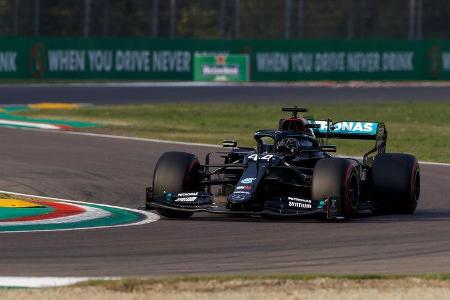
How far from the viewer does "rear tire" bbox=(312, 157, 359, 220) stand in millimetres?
14734

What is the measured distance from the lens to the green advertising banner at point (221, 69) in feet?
161

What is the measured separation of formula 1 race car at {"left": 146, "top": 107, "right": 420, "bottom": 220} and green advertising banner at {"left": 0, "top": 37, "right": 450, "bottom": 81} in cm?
3082

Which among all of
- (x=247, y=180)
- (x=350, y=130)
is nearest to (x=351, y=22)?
(x=350, y=130)

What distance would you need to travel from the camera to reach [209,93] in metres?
43.9

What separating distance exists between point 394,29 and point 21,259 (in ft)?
144

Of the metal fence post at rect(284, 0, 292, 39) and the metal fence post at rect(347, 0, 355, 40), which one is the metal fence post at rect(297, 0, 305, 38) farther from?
the metal fence post at rect(347, 0, 355, 40)

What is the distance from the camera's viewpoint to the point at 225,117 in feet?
113

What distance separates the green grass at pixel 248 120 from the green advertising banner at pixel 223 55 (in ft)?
32.2

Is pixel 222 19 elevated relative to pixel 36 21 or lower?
elevated

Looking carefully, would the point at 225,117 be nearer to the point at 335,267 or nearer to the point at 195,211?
the point at 195,211

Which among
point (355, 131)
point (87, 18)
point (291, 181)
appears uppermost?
point (87, 18)

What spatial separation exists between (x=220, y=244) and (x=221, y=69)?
3671 cm

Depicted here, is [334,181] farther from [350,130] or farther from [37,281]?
[37,281]

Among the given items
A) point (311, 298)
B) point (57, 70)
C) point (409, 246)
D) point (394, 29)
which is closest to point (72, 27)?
point (57, 70)
